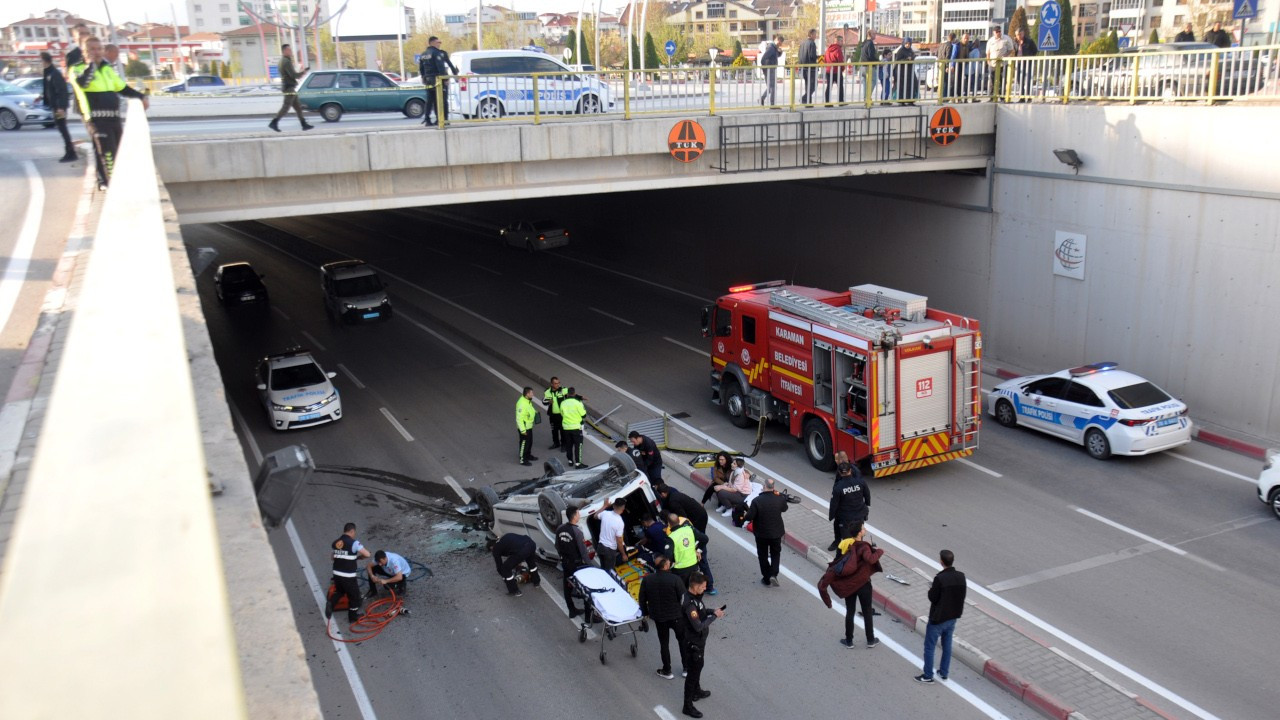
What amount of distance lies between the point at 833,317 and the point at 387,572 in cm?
810

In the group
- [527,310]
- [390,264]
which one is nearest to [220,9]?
[390,264]

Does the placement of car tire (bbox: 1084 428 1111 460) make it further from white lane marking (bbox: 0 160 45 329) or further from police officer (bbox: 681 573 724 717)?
white lane marking (bbox: 0 160 45 329)

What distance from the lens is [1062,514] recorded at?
584 inches

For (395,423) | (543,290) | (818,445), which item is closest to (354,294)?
(543,290)

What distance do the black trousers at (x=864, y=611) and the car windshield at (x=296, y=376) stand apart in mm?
12496

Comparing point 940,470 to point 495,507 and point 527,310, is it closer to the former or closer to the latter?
point 495,507

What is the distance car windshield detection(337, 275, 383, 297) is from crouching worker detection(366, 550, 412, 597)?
645 inches

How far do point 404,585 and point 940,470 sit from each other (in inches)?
359

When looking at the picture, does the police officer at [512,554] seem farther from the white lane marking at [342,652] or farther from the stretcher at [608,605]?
the white lane marking at [342,652]

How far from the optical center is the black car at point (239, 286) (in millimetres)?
30406

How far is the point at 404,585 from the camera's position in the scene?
12.7 metres

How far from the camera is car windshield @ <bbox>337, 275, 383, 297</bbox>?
27.7m

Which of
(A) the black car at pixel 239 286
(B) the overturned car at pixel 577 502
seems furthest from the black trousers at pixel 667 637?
(A) the black car at pixel 239 286

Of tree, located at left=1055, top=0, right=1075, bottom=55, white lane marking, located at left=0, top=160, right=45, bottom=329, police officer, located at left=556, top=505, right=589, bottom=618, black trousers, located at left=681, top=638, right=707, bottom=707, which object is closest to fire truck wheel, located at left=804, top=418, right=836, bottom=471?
police officer, located at left=556, top=505, right=589, bottom=618
